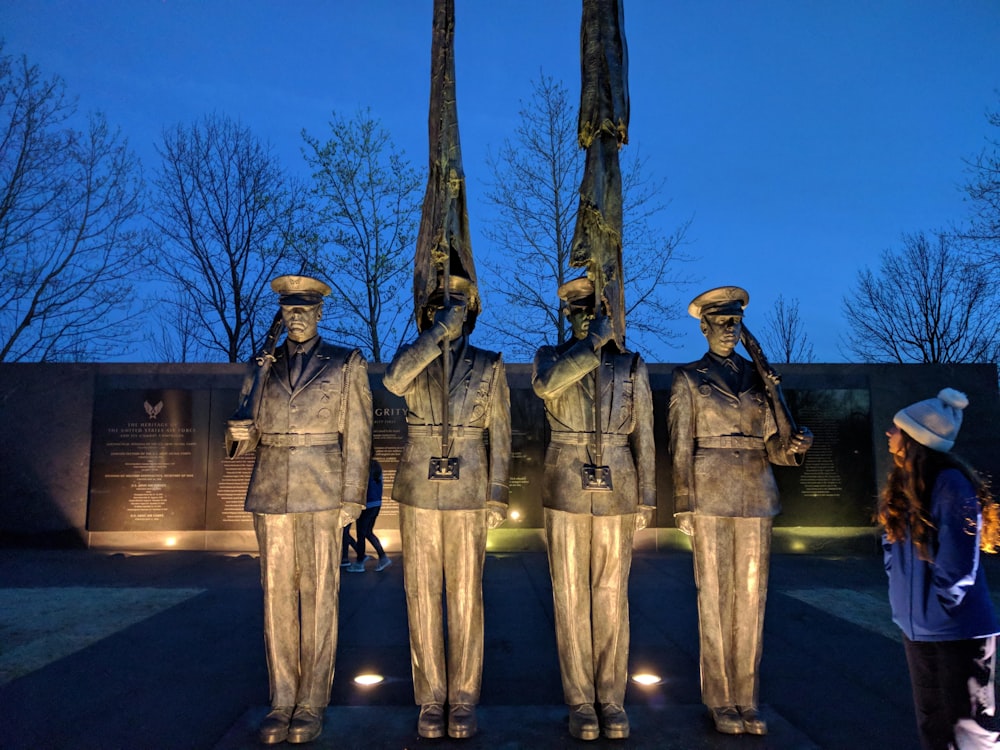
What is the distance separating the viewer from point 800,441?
3.69 m

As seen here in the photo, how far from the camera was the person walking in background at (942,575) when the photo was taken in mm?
2592

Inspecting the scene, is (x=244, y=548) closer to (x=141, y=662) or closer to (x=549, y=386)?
(x=141, y=662)

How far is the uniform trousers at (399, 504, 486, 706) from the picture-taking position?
354 centimetres

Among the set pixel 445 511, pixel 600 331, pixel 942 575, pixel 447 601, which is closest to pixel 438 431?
pixel 445 511

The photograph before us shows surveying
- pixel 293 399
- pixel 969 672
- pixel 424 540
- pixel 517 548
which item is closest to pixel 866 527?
pixel 517 548

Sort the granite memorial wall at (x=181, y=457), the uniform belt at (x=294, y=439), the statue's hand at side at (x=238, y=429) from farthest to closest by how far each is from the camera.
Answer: the granite memorial wall at (x=181, y=457), the uniform belt at (x=294, y=439), the statue's hand at side at (x=238, y=429)

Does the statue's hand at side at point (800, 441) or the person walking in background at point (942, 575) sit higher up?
the statue's hand at side at point (800, 441)

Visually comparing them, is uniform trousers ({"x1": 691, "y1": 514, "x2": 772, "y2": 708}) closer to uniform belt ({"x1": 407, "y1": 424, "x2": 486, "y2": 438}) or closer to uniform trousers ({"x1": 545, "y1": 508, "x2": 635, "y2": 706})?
uniform trousers ({"x1": 545, "y1": 508, "x2": 635, "y2": 706})

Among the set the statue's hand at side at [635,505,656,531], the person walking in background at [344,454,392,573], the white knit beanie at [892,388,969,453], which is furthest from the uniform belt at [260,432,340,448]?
the person walking in background at [344,454,392,573]

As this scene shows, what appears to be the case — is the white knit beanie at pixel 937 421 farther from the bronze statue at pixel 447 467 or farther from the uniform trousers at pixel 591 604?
the bronze statue at pixel 447 467

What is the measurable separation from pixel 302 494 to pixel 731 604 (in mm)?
2655

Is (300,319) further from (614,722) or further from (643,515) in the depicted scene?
(614,722)

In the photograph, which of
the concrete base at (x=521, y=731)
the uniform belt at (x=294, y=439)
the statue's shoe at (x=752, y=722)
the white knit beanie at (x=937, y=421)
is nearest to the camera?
the white knit beanie at (x=937, y=421)

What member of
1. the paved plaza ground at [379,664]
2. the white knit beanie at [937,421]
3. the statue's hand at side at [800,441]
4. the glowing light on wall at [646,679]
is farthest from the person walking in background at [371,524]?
the white knit beanie at [937,421]
